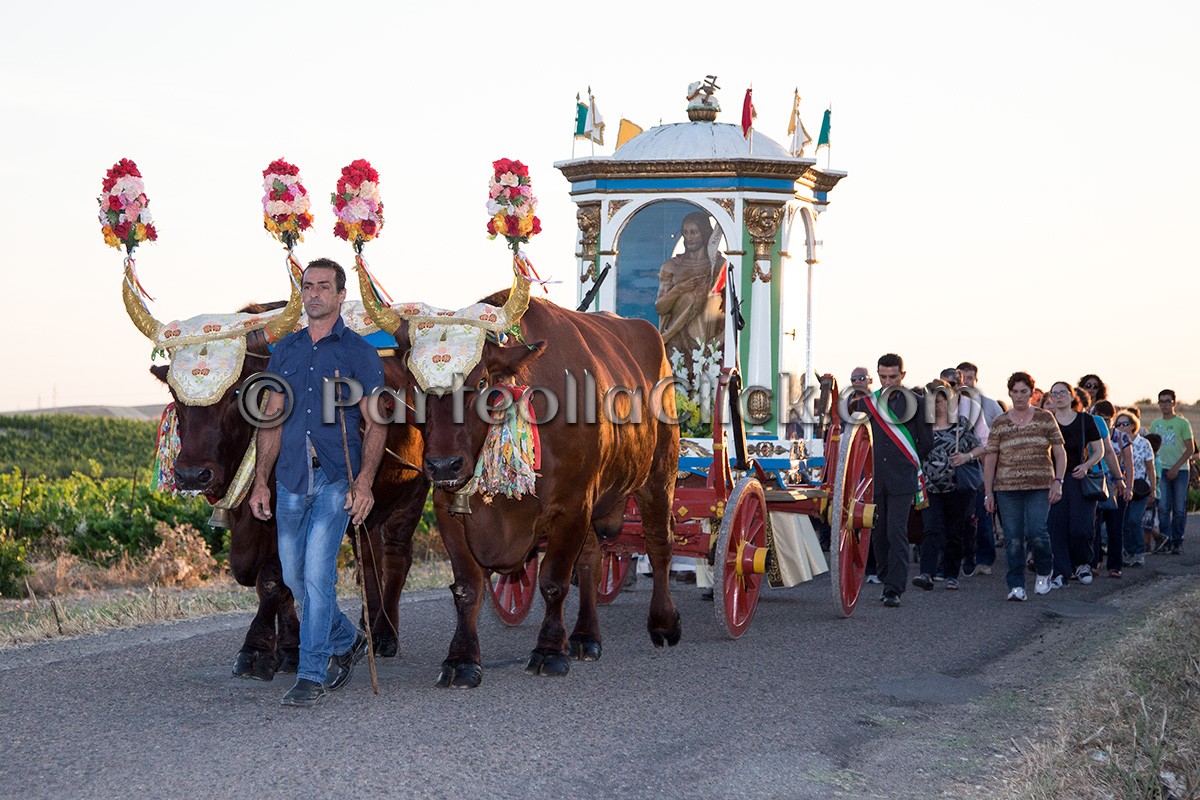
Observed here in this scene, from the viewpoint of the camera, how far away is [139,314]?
7.76 m

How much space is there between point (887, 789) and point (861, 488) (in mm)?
6005

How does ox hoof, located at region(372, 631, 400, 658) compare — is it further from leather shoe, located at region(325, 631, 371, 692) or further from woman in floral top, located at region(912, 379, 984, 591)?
woman in floral top, located at region(912, 379, 984, 591)

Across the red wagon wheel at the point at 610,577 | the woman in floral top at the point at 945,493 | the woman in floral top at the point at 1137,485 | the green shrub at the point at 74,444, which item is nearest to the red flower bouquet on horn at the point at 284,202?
the red wagon wheel at the point at 610,577

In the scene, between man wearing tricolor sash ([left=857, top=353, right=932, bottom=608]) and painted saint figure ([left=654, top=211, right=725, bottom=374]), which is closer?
man wearing tricolor sash ([left=857, top=353, right=932, bottom=608])

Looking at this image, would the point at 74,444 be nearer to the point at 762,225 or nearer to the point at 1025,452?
the point at 762,225

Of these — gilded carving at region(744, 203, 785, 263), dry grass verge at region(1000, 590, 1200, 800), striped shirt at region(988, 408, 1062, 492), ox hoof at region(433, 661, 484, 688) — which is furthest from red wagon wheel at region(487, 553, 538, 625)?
gilded carving at region(744, 203, 785, 263)

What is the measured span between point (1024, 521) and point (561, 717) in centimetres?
662

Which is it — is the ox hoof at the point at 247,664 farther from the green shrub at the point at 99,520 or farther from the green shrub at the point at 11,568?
the green shrub at the point at 99,520

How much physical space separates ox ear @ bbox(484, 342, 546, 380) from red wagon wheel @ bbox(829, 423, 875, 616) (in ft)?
11.4

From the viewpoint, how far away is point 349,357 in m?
6.94

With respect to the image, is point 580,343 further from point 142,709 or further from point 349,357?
point 142,709

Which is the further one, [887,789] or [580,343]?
[580,343]

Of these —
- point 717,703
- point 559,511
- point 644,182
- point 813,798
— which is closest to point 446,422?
point 559,511

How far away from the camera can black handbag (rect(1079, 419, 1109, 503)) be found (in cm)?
1326
